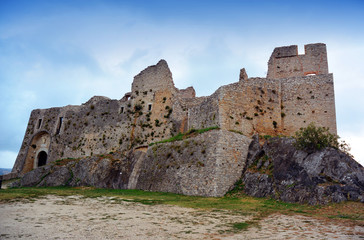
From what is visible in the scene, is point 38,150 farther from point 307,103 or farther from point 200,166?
point 307,103

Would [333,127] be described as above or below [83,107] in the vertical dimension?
below

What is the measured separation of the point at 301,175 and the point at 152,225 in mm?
9466

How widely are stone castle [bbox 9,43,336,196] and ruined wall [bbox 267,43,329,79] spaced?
82 millimetres

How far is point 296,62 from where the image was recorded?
25188 mm

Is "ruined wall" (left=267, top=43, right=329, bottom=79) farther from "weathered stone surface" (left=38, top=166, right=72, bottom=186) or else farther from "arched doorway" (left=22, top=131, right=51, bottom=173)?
"arched doorway" (left=22, top=131, right=51, bottom=173)

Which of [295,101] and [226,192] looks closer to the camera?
[226,192]

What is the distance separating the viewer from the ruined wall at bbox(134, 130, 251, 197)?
16.6 meters

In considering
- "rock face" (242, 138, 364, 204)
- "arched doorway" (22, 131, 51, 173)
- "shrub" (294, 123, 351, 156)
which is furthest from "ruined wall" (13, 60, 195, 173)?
"shrub" (294, 123, 351, 156)

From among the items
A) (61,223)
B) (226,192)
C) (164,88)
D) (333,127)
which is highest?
(164,88)

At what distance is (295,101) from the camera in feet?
73.2

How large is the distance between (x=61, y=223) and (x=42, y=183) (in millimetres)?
19401

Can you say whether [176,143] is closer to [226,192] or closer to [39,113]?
[226,192]

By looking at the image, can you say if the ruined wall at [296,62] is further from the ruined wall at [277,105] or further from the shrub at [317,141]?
the shrub at [317,141]

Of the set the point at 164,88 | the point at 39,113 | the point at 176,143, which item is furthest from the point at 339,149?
the point at 39,113
